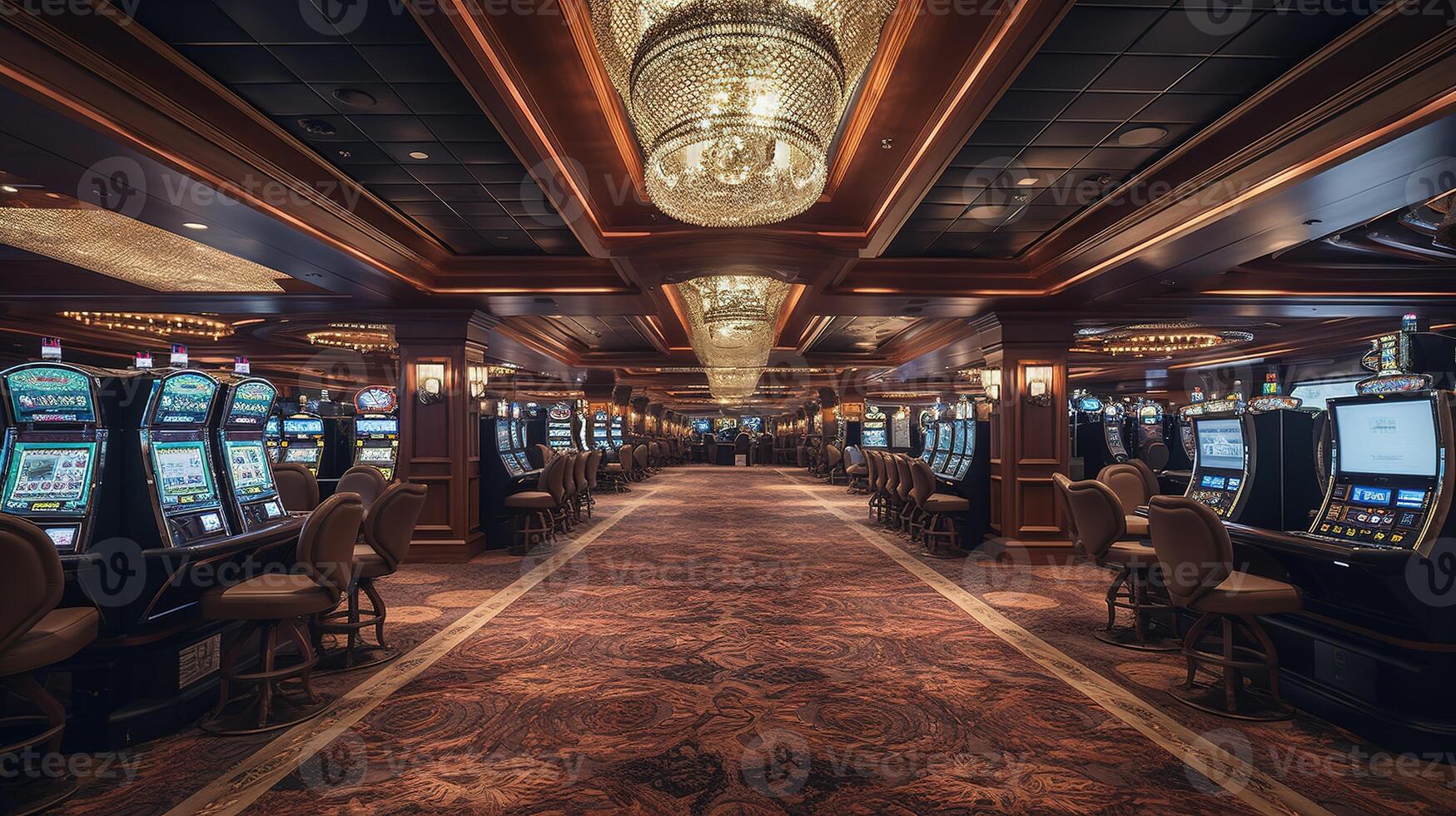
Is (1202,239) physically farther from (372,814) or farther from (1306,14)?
(372,814)

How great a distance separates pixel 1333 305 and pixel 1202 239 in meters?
3.81

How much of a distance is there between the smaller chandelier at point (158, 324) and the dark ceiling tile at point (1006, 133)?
8.94 m

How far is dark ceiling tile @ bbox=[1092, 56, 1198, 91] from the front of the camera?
279 cm

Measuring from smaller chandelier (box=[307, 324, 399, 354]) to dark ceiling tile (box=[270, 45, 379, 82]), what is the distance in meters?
5.89

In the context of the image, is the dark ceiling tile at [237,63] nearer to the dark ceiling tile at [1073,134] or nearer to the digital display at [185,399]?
the digital display at [185,399]

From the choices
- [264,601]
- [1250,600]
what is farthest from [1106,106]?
[264,601]

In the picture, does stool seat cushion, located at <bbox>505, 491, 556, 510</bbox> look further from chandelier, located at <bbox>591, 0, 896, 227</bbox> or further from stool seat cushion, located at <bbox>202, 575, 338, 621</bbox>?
chandelier, located at <bbox>591, 0, 896, 227</bbox>

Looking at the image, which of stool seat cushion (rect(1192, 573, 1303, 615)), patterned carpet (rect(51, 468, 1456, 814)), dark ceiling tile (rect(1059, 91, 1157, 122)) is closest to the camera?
patterned carpet (rect(51, 468, 1456, 814))

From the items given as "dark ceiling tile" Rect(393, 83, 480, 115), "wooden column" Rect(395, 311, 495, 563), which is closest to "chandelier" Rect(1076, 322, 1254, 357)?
"wooden column" Rect(395, 311, 495, 563)

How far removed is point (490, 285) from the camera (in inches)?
232

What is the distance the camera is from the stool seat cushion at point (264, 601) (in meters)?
2.70

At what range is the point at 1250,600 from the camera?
279 centimetres

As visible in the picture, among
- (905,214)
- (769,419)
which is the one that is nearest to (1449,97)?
(905,214)

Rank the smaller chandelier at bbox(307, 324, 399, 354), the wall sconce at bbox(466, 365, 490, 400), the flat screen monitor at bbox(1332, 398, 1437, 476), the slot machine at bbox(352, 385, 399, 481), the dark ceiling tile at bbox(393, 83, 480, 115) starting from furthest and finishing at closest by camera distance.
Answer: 1. the smaller chandelier at bbox(307, 324, 399, 354)
2. the wall sconce at bbox(466, 365, 490, 400)
3. the slot machine at bbox(352, 385, 399, 481)
4. the dark ceiling tile at bbox(393, 83, 480, 115)
5. the flat screen monitor at bbox(1332, 398, 1437, 476)
